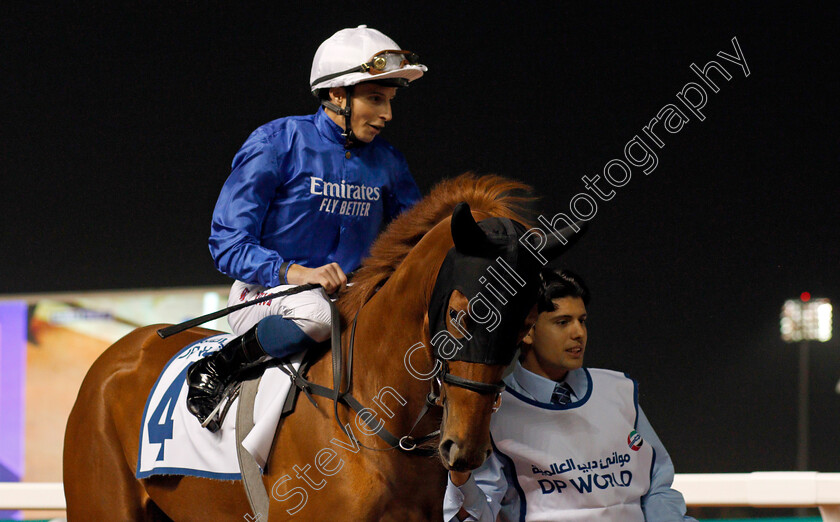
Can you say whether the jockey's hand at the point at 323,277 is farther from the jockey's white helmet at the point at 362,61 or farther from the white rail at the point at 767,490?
the white rail at the point at 767,490

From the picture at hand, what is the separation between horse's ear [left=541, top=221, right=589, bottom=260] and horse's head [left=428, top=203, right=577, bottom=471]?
0.24ft

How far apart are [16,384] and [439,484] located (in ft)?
12.5

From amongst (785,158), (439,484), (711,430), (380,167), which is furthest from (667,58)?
(439,484)

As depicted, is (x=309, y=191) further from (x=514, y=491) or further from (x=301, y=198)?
(x=514, y=491)

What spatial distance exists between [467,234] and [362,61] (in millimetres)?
787

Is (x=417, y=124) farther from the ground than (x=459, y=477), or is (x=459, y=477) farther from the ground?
(x=417, y=124)

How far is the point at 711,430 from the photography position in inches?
199

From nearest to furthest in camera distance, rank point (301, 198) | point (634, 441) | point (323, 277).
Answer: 1. point (323, 277)
2. point (634, 441)
3. point (301, 198)

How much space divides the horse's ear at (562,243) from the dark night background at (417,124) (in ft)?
9.98

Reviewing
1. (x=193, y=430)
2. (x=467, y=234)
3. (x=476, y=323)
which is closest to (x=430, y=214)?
(x=467, y=234)

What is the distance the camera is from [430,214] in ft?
5.19

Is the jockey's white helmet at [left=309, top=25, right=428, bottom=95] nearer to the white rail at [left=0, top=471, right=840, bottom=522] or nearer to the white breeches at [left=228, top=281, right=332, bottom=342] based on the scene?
the white breeches at [left=228, top=281, right=332, bottom=342]

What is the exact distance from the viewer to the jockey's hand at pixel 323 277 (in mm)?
1723

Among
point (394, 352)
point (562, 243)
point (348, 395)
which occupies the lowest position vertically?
point (348, 395)
